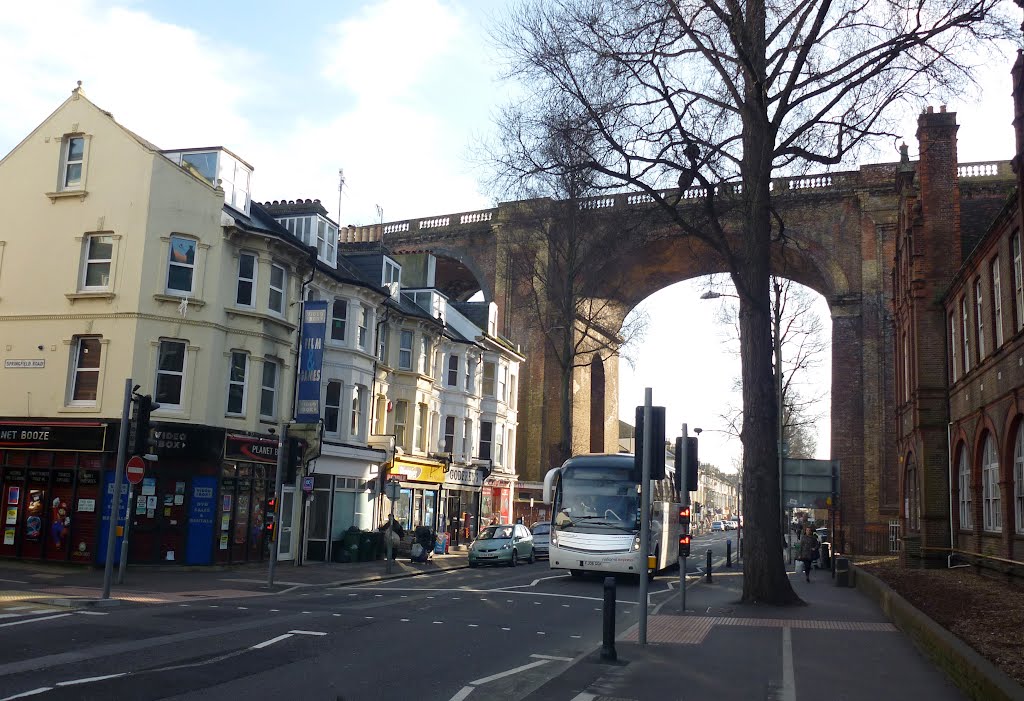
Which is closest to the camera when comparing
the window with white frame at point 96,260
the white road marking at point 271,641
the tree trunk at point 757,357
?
the white road marking at point 271,641

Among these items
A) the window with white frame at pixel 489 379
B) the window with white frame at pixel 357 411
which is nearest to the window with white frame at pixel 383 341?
the window with white frame at pixel 357 411

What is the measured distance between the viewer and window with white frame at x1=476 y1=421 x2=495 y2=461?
46.9 metres

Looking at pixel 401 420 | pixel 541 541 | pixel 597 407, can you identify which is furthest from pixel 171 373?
pixel 597 407

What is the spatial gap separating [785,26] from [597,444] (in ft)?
142

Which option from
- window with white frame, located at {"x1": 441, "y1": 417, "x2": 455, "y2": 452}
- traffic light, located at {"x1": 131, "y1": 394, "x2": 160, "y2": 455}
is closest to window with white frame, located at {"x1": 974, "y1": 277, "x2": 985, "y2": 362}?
traffic light, located at {"x1": 131, "y1": 394, "x2": 160, "y2": 455}

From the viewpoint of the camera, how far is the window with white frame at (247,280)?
26266 millimetres

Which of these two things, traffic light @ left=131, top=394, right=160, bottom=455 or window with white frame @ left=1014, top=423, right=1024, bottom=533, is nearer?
traffic light @ left=131, top=394, right=160, bottom=455

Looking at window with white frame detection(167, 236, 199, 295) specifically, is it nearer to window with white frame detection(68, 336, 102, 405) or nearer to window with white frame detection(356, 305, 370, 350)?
window with white frame detection(68, 336, 102, 405)

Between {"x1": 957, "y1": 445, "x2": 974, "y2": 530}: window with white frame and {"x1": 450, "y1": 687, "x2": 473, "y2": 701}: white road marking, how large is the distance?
753 inches

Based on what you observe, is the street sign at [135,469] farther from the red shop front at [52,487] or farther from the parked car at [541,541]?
the parked car at [541,541]

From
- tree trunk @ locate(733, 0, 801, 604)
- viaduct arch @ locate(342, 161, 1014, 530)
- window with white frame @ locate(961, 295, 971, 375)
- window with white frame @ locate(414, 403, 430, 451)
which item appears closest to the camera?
tree trunk @ locate(733, 0, 801, 604)

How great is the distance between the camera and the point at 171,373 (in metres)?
24.5

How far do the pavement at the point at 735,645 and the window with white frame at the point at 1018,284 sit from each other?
628 cm

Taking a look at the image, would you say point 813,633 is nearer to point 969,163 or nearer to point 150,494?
point 150,494
